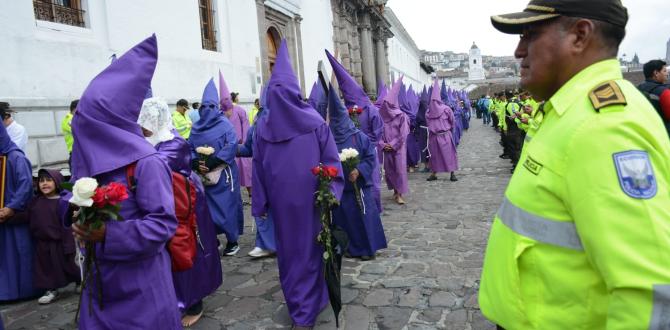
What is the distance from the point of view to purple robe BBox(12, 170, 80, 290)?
5.00 metres

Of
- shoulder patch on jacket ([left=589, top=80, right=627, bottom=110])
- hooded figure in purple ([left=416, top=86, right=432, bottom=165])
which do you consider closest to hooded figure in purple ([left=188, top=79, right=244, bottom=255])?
shoulder patch on jacket ([left=589, top=80, right=627, bottom=110])

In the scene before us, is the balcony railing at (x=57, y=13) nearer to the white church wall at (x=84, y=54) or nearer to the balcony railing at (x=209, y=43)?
the white church wall at (x=84, y=54)

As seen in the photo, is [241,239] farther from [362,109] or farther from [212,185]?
[362,109]

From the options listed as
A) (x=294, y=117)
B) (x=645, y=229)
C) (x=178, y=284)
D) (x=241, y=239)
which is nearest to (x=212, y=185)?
(x=241, y=239)

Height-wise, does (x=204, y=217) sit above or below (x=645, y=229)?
below

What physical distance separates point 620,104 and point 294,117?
9.41 feet

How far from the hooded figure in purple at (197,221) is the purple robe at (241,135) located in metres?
4.81

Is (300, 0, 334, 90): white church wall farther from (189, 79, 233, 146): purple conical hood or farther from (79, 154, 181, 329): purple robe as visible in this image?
(79, 154, 181, 329): purple robe

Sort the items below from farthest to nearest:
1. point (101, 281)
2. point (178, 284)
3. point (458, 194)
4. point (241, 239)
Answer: point (458, 194), point (241, 239), point (178, 284), point (101, 281)

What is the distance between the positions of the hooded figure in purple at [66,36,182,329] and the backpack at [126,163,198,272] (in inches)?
3.4

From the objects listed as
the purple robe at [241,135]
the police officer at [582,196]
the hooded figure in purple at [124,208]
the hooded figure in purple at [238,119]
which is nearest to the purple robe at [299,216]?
the hooded figure in purple at [124,208]

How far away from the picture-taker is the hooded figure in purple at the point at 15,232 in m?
4.90

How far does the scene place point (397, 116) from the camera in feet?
30.9

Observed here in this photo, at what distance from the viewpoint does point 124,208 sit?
241cm
